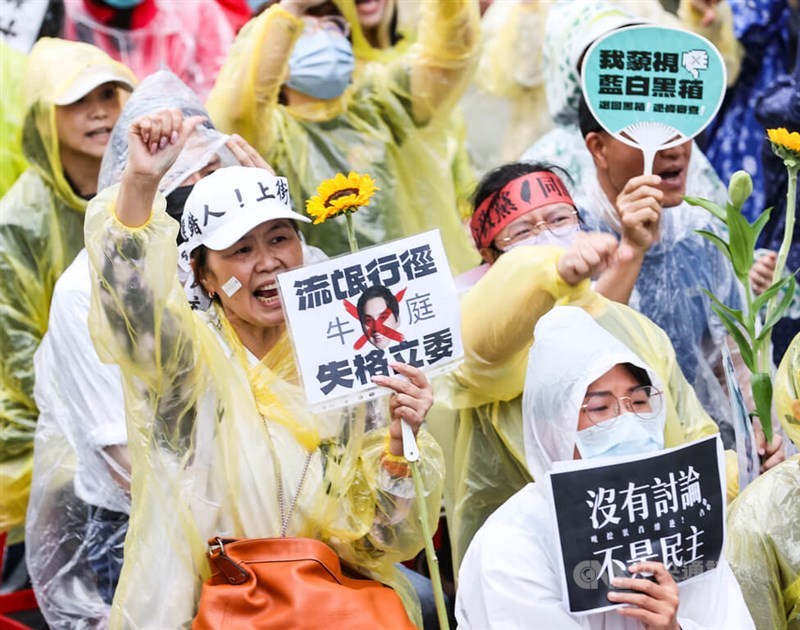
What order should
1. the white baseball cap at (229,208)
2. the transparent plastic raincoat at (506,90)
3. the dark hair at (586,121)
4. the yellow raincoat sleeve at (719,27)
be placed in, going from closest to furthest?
the white baseball cap at (229,208) → the dark hair at (586,121) → the yellow raincoat sleeve at (719,27) → the transparent plastic raincoat at (506,90)

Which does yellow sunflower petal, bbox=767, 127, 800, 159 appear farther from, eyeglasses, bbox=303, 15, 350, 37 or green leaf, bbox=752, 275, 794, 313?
eyeglasses, bbox=303, 15, 350, 37

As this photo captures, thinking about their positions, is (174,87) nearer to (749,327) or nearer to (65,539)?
(65,539)

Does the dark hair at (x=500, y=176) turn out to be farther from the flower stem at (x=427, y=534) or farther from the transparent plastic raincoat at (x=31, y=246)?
the transparent plastic raincoat at (x=31, y=246)

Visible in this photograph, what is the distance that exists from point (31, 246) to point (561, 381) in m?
2.09

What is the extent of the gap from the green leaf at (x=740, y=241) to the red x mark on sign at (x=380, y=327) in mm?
958

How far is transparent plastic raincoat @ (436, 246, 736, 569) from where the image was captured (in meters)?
3.43

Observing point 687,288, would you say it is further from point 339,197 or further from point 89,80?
point 89,80

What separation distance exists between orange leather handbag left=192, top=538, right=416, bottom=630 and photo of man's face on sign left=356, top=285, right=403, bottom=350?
45cm

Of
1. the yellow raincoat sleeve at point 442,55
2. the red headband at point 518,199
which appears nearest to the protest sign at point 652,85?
the red headband at point 518,199

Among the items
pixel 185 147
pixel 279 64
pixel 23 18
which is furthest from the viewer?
pixel 23 18

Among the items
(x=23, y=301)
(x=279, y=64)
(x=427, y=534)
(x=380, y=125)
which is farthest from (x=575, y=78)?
(x=427, y=534)

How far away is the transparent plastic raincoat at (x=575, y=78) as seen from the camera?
4.38 metres

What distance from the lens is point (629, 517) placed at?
277 cm

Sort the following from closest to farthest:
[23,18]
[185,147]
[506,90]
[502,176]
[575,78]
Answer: [185,147], [502,176], [575,78], [23,18], [506,90]
